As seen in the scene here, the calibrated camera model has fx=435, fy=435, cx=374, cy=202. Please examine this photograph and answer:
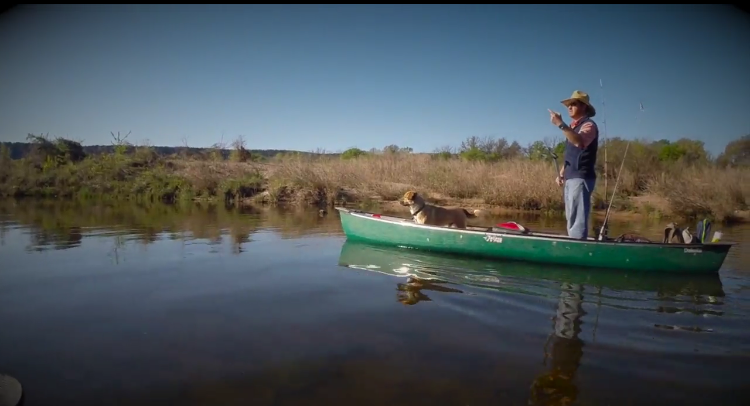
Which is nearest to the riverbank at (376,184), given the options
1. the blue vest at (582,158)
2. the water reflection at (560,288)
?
the water reflection at (560,288)

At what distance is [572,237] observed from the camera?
702cm

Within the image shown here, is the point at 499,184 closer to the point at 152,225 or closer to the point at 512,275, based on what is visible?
the point at 512,275

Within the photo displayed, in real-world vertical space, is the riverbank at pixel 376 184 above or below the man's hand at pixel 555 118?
below

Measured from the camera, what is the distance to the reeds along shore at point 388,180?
15.5 m

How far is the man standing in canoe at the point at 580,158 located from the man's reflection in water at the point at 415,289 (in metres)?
2.50

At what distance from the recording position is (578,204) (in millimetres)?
6758

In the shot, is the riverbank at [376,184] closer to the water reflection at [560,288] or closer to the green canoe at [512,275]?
the green canoe at [512,275]

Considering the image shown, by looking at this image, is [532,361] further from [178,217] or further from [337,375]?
[178,217]

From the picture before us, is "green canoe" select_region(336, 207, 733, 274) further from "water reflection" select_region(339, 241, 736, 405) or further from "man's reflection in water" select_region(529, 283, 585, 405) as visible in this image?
"man's reflection in water" select_region(529, 283, 585, 405)

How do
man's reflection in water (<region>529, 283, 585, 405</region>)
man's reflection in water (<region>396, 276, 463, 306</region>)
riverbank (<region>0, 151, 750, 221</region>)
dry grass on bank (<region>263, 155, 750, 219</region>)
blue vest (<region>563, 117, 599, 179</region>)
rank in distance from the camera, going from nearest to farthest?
man's reflection in water (<region>529, 283, 585, 405</region>) < man's reflection in water (<region>396, 276, 463, 306</region>) < blue vest (<region>563, 117, 599, 179</region>) < dry grass on bank (<region>263, 155, 750, 219</region>) < riverbank (<region>0, 151, 750, 221</region>)

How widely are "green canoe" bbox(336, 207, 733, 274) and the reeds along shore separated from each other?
9.71m

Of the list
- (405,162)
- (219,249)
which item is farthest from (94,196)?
(219,249)

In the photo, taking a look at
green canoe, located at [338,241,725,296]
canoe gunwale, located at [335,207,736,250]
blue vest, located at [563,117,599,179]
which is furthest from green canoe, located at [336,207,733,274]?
blue vest, located at [563,117,599,179]

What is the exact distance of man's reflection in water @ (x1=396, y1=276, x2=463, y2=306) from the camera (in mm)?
5523
